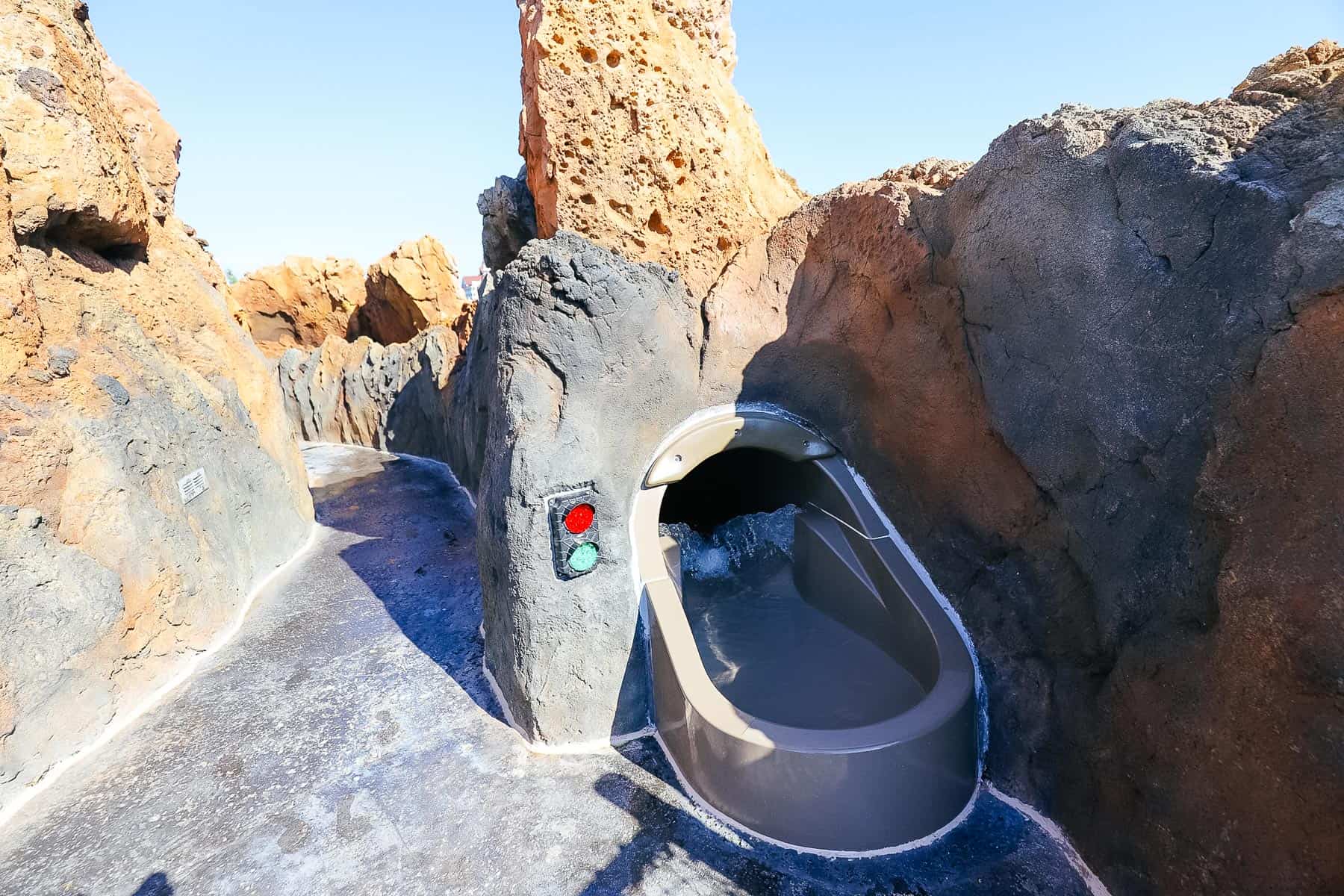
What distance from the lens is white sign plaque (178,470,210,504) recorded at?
4496 mm

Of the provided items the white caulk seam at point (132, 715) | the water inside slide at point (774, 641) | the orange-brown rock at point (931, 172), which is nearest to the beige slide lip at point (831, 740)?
the water inside slide at point (774, 641)

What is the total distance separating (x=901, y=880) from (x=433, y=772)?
229 centimetres

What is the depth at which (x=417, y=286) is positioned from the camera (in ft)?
55.0

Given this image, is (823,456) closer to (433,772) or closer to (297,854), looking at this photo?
(433,772)

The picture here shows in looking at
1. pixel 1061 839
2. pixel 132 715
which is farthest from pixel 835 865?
pixel 132 715

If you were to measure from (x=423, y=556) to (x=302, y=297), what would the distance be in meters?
17.6

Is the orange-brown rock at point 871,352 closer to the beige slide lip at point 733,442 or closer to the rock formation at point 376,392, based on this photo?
the beige slide lip at point 733,442

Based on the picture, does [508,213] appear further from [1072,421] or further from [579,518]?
[1072,421]

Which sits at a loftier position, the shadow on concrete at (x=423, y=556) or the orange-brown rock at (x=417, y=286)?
the orange-brown rock at (x=417, y=286)

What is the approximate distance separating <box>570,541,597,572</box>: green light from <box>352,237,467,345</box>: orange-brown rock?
14.7m

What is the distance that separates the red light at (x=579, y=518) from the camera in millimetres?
3182

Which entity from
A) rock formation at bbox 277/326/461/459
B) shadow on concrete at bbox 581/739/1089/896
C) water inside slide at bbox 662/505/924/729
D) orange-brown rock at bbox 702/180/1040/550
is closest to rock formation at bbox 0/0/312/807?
shadow on concrete at bbox 581/739/1089/896

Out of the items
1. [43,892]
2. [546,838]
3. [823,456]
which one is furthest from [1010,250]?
[43,892]

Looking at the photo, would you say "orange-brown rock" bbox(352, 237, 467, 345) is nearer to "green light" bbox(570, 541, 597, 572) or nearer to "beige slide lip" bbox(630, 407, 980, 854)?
"green light" bbox(570, 541, 597, 572)
